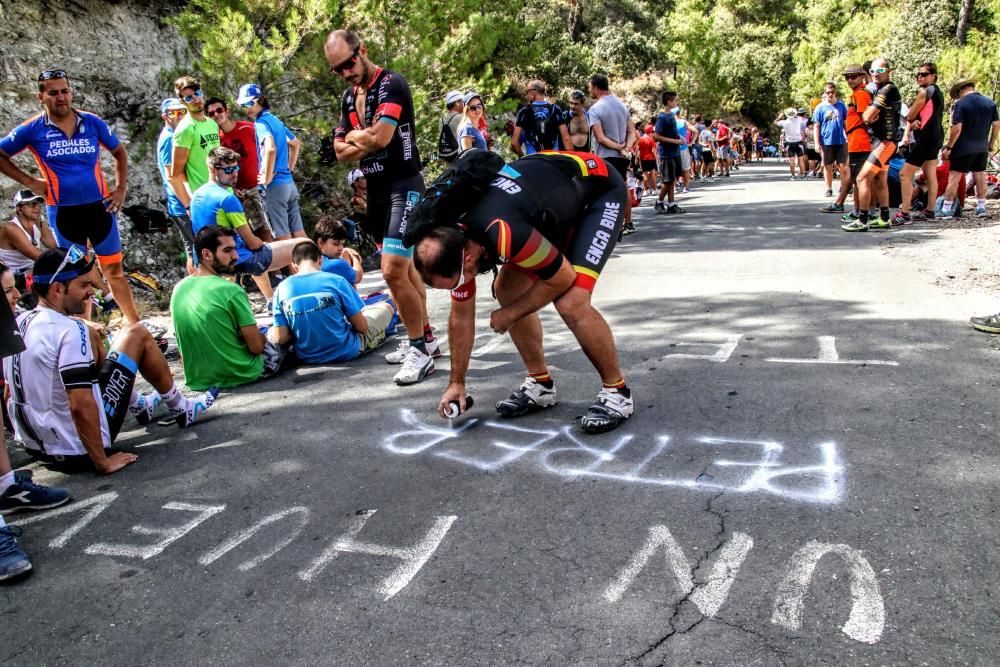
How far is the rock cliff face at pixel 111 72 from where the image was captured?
9031mm

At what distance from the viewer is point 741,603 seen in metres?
2.27

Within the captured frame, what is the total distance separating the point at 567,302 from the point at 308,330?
96.8 inches

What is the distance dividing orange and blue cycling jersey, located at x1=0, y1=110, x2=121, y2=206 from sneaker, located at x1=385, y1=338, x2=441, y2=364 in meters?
2.78

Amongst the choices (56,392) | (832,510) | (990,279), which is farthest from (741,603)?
(990,279)

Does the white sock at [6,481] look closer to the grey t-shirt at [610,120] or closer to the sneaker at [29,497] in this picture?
the sneaker at [29,497]

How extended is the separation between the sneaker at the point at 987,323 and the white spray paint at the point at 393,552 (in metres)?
3.61

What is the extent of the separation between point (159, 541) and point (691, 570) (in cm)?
207

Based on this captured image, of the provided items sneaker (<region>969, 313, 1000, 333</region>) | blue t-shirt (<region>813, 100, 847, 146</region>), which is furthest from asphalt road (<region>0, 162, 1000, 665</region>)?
blue t-shirt (<region>813, 100, 847, 146</region>)

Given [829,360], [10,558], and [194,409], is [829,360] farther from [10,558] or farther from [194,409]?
[10,558]

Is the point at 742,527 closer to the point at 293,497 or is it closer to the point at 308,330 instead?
the point at 293,497

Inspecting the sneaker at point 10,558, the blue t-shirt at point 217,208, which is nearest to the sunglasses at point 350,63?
the blue t-shirt at point 217,208

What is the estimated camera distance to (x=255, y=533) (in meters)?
3.03

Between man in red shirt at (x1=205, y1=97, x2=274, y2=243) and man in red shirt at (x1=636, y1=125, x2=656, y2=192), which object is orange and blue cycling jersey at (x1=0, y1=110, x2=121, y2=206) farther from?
man in red shirt at (x1=636, y1=125, x2=656, y2=192)

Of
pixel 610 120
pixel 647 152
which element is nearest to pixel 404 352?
pixel 610 120
